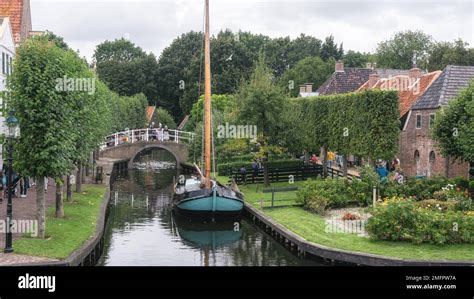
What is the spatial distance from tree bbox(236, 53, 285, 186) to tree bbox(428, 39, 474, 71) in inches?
1681

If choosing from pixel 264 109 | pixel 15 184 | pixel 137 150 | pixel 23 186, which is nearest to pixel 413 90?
pixel 264 109

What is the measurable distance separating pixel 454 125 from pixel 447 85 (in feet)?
28.1

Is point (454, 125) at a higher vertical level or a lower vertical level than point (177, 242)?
higher

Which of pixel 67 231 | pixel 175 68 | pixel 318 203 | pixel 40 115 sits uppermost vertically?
pixel 175 68

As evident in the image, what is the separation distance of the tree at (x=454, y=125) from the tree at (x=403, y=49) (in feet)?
203

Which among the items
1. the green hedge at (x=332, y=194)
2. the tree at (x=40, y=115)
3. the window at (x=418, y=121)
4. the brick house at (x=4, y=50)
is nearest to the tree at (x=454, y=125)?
the green hedge at (x=332, y=194)

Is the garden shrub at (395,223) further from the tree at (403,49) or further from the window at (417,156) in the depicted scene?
the tree at (403,49)

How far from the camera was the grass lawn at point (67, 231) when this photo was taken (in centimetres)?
1991

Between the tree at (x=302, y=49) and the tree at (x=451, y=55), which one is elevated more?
the tree at (x=302, y=49)

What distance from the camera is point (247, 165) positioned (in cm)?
4962

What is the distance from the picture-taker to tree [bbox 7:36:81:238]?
21.8 m

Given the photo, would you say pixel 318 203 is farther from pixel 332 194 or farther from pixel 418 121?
pixel 418 121

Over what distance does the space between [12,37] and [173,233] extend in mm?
17060
